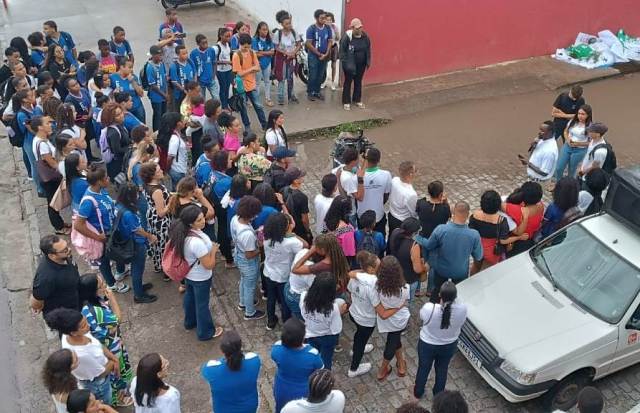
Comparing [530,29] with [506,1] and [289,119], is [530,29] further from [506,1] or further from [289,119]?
[289,119]

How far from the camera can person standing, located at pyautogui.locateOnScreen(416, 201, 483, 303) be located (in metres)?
6.38

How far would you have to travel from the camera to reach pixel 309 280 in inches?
240

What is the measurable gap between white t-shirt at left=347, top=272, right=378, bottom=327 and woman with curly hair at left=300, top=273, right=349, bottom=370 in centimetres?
11

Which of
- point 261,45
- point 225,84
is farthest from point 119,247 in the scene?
point 261,45

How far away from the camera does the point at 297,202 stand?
6.92m

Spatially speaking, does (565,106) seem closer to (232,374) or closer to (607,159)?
(607,159)

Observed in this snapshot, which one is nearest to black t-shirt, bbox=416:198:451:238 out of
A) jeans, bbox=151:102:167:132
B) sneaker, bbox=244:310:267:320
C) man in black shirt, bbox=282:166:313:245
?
man in black shirt, bbox=282:166:313:245

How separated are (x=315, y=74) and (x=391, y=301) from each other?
744 centimetres

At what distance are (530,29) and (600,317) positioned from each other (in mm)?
9989

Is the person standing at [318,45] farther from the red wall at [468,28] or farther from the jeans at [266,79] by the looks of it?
the jeans at [266,79]

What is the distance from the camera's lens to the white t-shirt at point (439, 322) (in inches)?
213

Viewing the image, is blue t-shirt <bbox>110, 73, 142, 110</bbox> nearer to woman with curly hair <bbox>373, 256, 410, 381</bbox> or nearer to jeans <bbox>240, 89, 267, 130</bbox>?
jeans <bbox>240, 89, 267, 130</bbox>

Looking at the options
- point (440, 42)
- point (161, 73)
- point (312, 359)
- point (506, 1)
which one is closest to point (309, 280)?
point (312, 359)

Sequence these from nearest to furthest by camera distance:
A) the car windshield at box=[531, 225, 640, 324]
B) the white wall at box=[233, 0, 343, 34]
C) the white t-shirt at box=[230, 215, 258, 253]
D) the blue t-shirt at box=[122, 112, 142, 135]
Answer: the car windshield at box=[531, 225, 640, 324] → the white t-shirt at box=[230, 215, 258, 253] → the blue t-shirt at box=[122, 112, 142, 135] → the white wall at box=[233, 0, 343, 34]
